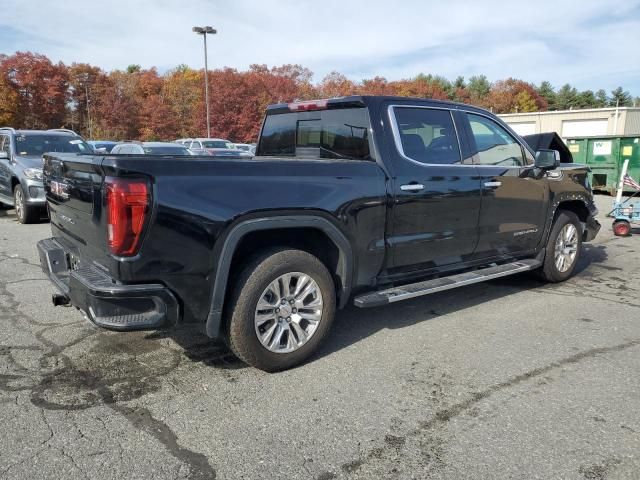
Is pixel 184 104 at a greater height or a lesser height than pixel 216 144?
greater

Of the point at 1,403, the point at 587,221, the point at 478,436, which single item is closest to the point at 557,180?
the point at 587,221

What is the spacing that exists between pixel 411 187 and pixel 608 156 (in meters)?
15.7

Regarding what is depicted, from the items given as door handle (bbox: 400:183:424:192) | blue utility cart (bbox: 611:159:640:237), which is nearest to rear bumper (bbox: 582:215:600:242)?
door handle (bbox: 400:183:424:192)

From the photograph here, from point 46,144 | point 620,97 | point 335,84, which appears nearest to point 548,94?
point 620,97

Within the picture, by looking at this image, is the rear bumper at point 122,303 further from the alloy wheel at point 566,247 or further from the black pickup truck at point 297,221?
the alloy wheel at point 566,247

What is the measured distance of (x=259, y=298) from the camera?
340 centimetres

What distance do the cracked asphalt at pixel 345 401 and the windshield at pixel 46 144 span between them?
6.46m

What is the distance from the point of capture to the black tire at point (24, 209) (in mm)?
9680

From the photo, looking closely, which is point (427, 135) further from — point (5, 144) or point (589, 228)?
point (5, 144)

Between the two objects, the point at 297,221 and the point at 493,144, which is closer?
the point at 297,221

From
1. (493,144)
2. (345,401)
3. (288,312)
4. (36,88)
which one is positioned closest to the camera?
(345,401)

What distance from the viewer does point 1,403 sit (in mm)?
3082

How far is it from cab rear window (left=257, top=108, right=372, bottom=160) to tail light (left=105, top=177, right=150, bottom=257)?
183 centimetres

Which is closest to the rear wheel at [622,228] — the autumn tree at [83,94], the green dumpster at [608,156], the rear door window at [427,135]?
the rear door window at [427,135]
